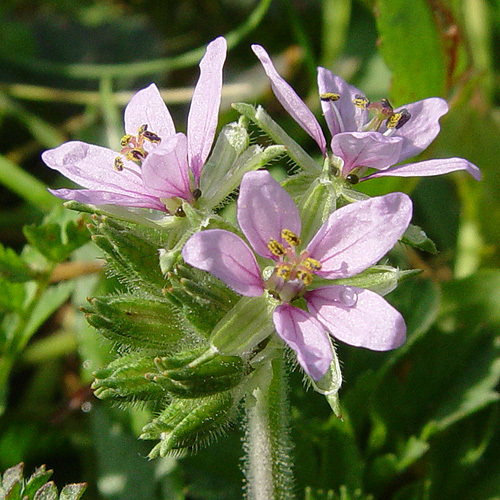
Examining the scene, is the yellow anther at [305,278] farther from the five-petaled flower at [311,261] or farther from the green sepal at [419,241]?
the green sepal at [419,241]

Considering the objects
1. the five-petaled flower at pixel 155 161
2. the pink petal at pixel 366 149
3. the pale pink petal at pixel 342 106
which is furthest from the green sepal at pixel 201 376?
the pale pink petal at pixel 342 106

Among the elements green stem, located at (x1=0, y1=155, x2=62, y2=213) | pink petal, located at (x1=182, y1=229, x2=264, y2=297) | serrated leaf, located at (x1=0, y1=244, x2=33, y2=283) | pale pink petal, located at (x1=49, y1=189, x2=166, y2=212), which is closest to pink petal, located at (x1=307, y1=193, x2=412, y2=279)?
pink petal, located at (x1=182, y1=229, x2=264, y2=297)

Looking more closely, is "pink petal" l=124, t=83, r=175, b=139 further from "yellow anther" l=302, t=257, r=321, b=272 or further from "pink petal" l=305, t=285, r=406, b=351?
"pink petal" l=305, t=285, r=406, b=351

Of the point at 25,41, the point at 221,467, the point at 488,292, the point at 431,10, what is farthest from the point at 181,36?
the point at 221,467

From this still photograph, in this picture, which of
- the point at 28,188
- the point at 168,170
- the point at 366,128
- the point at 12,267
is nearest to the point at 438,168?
the point at 366,128

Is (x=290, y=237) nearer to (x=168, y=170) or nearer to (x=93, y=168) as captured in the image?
(x=168, y=170)

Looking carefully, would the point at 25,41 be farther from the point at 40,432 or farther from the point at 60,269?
the point at 40,432
